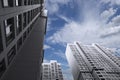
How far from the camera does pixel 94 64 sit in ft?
314

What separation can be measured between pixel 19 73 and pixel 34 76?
2.46 metres

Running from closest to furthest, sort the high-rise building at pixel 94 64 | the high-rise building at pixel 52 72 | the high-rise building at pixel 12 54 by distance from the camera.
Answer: the high-rise building at pixel 12 54 < the high-rise building at pixel 94 64 < the high-rise building at pixel 52 72

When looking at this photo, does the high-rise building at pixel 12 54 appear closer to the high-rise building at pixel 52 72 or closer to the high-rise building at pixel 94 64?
the high-rise building at pixel 94 64

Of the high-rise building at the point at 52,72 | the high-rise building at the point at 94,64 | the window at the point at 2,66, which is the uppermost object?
the window at the point at 2,66

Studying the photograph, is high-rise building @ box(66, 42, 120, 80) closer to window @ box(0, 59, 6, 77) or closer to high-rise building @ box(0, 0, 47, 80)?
high-rise building @ box(0, 0, 47, 80)

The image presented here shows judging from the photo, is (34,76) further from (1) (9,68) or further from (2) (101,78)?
(2) (101,78)

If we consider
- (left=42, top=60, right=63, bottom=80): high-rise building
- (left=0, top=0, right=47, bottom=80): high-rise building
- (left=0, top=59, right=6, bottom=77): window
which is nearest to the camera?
(left=0, top=0, right=47, bottom=80): high-rise building

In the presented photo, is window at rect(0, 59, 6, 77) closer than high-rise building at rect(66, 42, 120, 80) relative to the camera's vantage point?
Yes

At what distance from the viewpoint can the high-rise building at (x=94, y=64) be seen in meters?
84.9

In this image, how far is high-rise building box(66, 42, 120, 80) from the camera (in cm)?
8488

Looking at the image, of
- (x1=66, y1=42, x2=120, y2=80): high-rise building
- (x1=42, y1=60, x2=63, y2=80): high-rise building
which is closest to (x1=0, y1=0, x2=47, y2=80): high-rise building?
(x1=66, y1=42, x2=120, y2=80): high-rise building

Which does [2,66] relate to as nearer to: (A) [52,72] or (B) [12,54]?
(B) [12,54]

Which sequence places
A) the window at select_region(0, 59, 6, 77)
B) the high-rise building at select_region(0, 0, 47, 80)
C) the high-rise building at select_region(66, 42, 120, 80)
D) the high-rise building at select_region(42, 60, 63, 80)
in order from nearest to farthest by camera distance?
the high-rise building at select_region(0, 0, 47, 80), the window at select_region(0, 59, 6, 77), the high-rise building at select_region(66, 42, 120, 80), the high-rise building at select_region(42, 60, 63, 80)

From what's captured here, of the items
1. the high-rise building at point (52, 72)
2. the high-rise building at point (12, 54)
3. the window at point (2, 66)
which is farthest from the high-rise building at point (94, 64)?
the window at point (2, 66)
